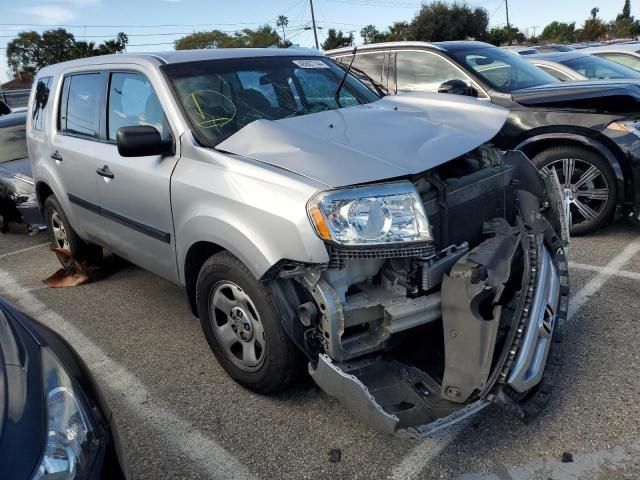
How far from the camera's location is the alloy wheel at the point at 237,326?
2810mm

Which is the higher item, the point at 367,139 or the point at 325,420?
the point at 367,139

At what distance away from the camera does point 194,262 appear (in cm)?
319

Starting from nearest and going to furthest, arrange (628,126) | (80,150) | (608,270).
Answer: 1. (80,150)
2. (608,270)
3. (628,126)

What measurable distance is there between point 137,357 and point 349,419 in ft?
5.05

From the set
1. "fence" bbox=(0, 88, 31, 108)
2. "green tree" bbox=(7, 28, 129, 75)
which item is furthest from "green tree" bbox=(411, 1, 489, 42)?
"fence" bbox=(0, 88, 31, 108)

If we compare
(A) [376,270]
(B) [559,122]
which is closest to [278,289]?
(A) [376,270]

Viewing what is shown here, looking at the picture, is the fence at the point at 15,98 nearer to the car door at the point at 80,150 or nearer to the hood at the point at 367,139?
the car door at the point at 80,150

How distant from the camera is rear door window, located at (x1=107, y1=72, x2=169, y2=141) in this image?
3.32 metres

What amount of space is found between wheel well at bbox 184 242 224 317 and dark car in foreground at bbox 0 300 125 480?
1153 millimetres

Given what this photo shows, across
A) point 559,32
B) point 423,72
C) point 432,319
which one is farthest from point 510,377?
point 559,32

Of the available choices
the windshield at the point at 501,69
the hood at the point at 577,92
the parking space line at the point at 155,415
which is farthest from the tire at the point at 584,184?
the parking space line at the point at 155,415

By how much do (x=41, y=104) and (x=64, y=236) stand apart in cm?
118

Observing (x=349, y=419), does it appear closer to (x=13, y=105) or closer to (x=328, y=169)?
(x=328, y=169)

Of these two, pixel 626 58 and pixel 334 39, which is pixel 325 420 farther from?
pixel 334 39
